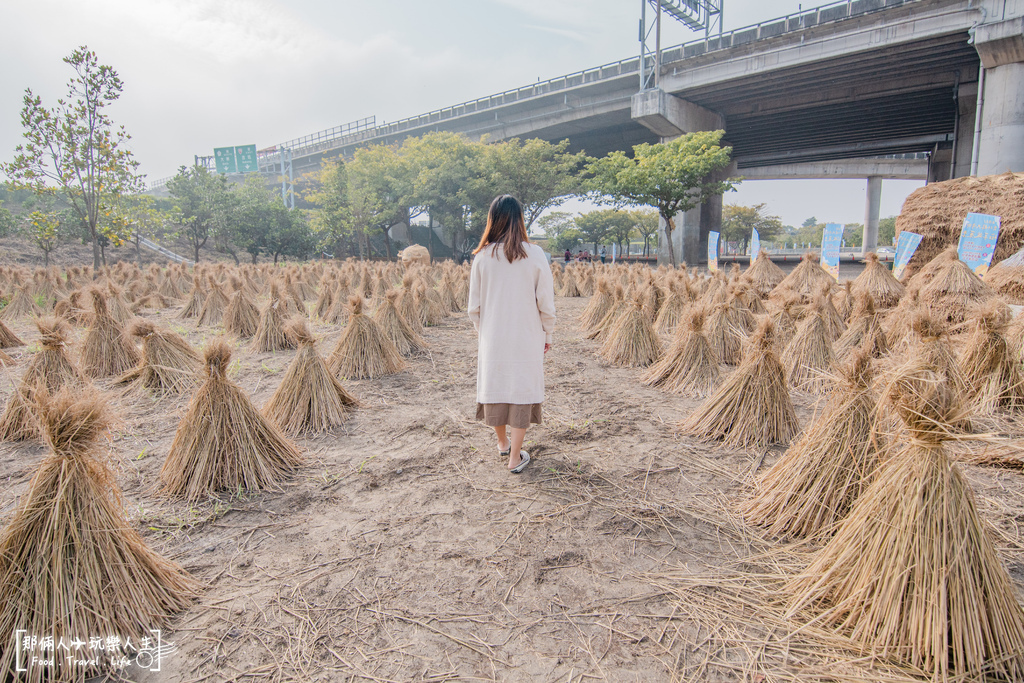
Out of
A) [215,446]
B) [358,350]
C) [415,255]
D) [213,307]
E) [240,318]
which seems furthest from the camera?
[415,255]

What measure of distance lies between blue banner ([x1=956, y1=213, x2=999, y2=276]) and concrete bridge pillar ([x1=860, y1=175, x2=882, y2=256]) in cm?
3733

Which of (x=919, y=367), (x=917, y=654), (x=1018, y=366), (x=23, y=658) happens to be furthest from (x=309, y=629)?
(x=1018, y=366)

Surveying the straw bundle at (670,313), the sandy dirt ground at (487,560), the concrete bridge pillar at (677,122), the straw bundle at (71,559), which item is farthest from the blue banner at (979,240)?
the concrete bridge pillar at (677,122)

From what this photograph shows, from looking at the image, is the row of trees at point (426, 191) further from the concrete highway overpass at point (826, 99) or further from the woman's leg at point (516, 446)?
the woman's leg at point (516, 446)

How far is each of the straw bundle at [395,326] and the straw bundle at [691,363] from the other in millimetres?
3024

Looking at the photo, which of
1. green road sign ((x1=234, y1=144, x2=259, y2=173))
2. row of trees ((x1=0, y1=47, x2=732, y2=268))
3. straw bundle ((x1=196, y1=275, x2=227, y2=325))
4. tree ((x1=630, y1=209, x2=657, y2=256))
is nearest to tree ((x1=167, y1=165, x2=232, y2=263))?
row of trees ((x1=0, y1=47, x2=732, y2=268))

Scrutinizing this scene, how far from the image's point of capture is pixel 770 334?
3197 mm

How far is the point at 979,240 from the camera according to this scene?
248 inches

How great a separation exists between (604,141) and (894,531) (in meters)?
35.7

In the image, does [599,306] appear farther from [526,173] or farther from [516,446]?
[526,173]

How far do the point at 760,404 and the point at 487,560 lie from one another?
7.18 ft

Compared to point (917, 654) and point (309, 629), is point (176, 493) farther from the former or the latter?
point (917, 654)

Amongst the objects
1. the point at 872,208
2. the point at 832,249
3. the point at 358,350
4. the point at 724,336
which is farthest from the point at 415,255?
the point at 872,208

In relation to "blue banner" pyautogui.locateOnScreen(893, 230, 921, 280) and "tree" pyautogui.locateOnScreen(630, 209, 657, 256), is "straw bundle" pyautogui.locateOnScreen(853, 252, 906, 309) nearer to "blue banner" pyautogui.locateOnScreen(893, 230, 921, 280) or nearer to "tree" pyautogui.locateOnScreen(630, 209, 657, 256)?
"blue banner" pyautogui.locateOnScreen(893, 230, 921, 280)
